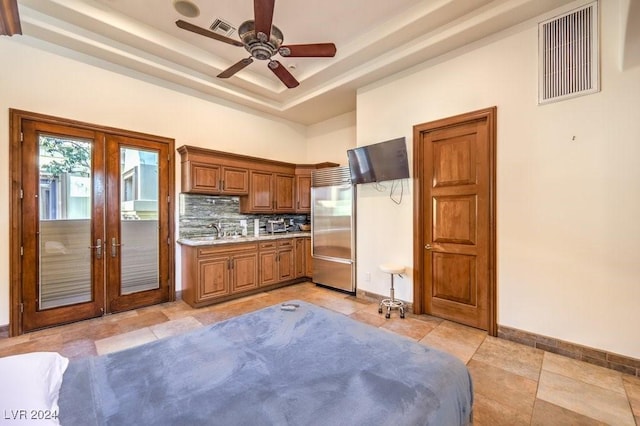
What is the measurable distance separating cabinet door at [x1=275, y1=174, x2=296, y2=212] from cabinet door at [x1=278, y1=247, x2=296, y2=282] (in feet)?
2.90

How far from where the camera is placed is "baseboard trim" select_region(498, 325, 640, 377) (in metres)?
2.42

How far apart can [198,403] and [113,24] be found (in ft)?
13.7

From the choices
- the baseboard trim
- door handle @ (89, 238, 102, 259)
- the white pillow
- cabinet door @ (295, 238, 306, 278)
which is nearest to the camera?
the white pillow

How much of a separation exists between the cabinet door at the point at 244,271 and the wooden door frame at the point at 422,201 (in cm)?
260

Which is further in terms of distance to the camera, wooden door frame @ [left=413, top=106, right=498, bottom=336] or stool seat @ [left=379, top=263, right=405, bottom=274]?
stool seat @ [left=379, top=263, right=405, bottom=274]

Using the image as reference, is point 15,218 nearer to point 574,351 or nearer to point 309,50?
point 309,50

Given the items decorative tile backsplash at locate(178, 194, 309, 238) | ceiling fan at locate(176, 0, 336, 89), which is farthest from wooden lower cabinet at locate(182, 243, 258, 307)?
ceiling fan at locate(176, 0, 336, 89)

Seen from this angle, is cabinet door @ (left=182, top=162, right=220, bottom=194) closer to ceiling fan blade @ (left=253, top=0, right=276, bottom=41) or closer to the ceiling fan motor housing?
the ceiling fan motor housing

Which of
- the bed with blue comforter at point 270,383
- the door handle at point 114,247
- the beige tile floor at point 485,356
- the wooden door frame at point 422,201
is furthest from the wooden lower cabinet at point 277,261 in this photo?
the bed with blue comforter at point 270,383

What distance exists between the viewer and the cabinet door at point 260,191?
5.09 metres

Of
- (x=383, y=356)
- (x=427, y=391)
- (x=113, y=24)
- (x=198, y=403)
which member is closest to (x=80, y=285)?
(x=113, y=24)

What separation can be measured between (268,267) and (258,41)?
348 cm

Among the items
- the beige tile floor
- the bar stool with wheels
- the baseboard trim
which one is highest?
the bar stool with wheels

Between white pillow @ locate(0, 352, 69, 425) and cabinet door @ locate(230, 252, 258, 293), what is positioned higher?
white pillow @ locate(0, 352, 69, 425)
